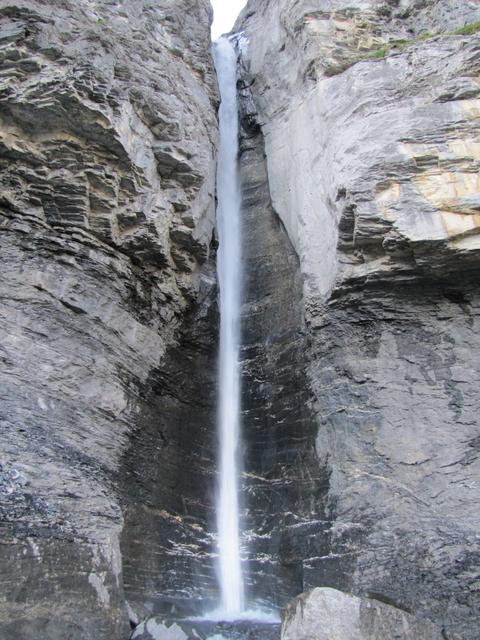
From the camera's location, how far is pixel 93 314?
30.8 feet

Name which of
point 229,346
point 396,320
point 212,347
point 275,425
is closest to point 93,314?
point 212,347

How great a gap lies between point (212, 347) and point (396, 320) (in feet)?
12.3

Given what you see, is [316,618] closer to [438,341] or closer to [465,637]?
[465,637]

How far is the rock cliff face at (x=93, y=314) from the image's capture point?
713 cm

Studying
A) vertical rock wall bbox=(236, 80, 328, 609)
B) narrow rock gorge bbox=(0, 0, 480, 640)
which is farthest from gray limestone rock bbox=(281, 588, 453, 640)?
vertical rock wall bbox=(236, 80, 328, 609)

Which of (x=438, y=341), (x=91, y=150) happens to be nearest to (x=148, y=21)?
(x=91, y=150)

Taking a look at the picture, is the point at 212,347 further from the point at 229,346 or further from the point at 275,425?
the point at 275,425

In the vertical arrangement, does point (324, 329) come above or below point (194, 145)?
below

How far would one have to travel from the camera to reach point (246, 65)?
1825cm

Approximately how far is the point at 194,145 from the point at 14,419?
7.06 m

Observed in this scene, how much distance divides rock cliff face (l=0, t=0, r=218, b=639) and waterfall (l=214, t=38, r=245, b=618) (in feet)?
1.50

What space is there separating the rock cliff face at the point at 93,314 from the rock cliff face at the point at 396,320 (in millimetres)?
2339

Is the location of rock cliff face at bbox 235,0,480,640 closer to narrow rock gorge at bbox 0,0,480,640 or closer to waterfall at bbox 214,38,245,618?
narrow rock gorge at bbox 0,0,480,640

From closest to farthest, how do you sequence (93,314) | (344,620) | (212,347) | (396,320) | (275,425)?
(344,620), (93,314), (396,320), (275,425), (212,347)
